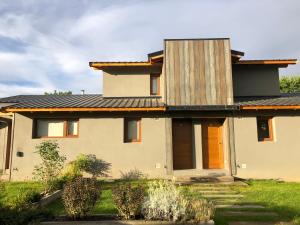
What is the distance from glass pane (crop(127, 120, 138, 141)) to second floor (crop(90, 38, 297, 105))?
1824 mm

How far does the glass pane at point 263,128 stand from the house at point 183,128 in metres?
0.05

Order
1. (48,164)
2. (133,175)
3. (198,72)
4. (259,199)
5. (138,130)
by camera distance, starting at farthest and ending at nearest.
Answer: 1. (198,72)
2. (138,130)
3. (133,175)
4. (48,164)
5. (259,199)

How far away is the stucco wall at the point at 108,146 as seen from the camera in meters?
12.4

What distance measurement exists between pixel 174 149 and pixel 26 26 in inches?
368

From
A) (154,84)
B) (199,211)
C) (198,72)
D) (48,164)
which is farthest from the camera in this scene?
(154,84)

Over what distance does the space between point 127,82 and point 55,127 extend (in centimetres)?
450

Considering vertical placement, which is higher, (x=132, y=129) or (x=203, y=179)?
(x=132, y=129)

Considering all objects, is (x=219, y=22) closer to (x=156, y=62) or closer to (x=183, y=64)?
(x=183, y=64)

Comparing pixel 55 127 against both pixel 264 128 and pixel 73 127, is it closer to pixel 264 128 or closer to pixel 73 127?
pixel 73 127

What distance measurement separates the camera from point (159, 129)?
12.7 metres

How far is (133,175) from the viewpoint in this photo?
40.7 feet

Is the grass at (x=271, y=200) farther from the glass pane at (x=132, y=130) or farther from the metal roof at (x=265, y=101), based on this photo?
the glass pane at (x=132, y=130)

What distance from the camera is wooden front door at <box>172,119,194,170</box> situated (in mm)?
13086

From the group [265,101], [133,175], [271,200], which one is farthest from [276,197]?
[133,175]
